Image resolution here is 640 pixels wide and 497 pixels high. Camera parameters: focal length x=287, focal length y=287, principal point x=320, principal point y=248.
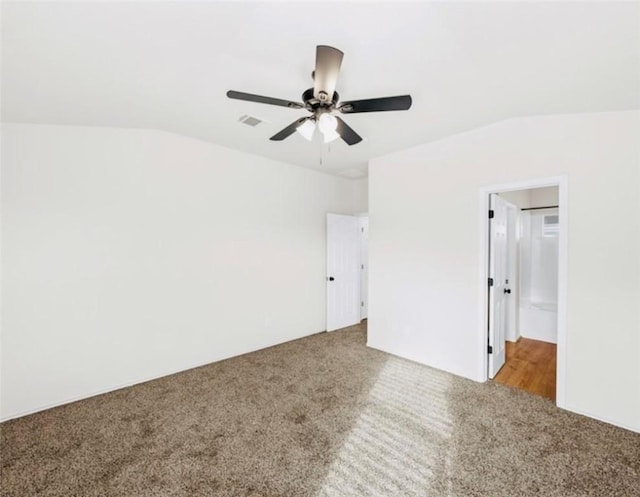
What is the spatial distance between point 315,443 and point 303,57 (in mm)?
2665

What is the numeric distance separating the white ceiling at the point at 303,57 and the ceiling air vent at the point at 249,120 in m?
0.11

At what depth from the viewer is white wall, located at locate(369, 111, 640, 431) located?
7.47 ft

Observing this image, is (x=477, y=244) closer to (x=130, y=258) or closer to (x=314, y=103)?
(x=314, y=103)

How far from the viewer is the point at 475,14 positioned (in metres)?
1.44

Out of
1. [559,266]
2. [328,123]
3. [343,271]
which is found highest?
[328,123]

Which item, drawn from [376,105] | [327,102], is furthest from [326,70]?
[376,105]

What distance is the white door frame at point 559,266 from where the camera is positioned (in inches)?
98.5

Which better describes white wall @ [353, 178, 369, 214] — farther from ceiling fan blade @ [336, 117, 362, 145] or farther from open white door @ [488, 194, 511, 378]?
ceiling fan blade @ [336, 117, 362, 145]

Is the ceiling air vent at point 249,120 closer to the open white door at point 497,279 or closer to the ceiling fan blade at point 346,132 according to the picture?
the ceiling fan blade at point 346,132

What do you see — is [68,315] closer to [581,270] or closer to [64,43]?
[64,43]

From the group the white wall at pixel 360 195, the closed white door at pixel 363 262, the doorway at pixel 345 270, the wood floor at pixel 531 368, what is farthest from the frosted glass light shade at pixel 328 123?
the closed white door at pixel 363 262

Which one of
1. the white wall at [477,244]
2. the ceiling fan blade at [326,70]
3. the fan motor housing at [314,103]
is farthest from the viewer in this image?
the white wall at [477,244]

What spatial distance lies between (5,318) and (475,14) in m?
3.98

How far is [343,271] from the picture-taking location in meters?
4.99
